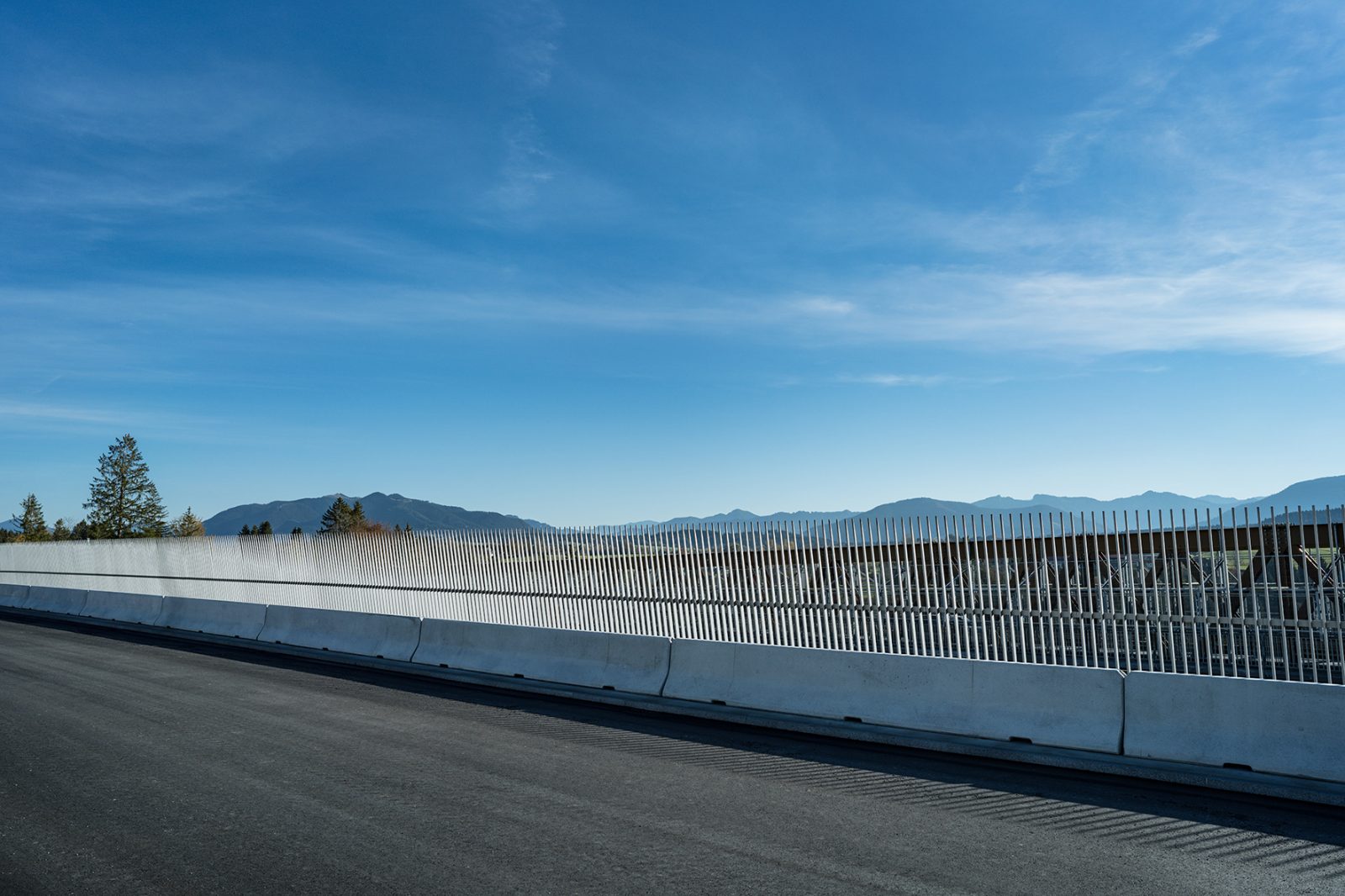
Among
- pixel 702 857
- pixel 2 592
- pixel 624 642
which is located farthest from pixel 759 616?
pixel 2 592

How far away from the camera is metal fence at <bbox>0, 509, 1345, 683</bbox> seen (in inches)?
468

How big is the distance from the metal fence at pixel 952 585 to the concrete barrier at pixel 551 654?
7.85 ft

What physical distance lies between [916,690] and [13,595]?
34.1m

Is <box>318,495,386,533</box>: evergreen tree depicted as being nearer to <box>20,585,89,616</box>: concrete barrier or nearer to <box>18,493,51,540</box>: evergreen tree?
<box>18,493,51,540</box>: evergreen tree

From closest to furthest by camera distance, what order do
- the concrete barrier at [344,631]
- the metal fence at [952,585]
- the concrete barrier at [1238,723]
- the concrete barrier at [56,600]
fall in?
the concrete barrier at [1238,723] → the metal fence at [952,585] → the concrete barrier at [344,631] → the concrete barrier at [56,600]

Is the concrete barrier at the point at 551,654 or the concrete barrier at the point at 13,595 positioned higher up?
the concrete barrier at the point at 13,595

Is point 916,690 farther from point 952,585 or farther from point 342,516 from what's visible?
point 342,516

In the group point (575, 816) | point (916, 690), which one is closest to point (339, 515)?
point (916, 690)

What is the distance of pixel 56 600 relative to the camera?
31656 millimetres

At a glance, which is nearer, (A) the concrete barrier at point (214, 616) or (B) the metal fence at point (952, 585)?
(B) the metal fence at point (952, 585)

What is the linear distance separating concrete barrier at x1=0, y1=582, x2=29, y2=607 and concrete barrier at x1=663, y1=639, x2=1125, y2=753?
96.3 feet

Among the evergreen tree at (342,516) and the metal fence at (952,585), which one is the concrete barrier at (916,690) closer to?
the metal fence at (952,585)

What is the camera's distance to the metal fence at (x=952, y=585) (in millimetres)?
11875

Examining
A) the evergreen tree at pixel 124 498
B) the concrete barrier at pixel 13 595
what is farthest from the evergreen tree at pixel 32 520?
the concrete barrier at pixel 13 595
